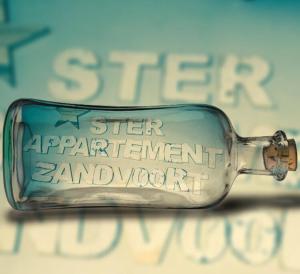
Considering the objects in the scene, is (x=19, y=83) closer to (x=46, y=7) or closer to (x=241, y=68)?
(x=46, y=7)

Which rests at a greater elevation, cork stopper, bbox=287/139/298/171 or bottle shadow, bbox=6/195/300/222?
cork stopper, bbox=287/139/298/171

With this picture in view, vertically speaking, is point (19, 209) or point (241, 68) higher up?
point (241, 68)

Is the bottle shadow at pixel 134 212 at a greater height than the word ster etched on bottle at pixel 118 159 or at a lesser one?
lesser

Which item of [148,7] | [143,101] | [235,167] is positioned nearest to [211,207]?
[235,167]

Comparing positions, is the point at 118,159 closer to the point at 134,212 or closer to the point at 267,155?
the point at 134,212

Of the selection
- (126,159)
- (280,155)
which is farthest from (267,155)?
(126,159)
